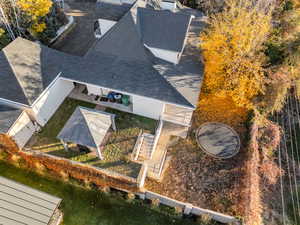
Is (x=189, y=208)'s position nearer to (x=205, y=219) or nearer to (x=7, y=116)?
(x=205, y=219)

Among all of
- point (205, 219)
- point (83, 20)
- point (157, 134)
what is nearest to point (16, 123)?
point (157, 134)

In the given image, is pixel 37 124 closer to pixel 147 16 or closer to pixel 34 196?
pixel 34 196

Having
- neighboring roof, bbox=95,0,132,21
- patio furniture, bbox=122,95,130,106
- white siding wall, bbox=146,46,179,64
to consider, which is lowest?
patio furniture, bbox=122,95,130,106

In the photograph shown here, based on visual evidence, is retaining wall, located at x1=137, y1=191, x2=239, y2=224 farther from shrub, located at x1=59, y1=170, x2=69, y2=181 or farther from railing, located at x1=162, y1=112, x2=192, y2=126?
railing, located at x1=162, y1=112, x2=192, y2=126

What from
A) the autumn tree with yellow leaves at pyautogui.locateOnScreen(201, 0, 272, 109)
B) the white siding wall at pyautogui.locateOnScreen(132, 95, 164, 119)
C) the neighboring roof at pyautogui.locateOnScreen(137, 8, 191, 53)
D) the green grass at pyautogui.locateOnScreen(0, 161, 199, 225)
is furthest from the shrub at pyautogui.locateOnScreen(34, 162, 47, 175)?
the autumn tree with yellow leaves at pyautogui.locateOnScreen(201, 0, 272, 109)

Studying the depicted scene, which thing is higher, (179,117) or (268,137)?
(179,117)
